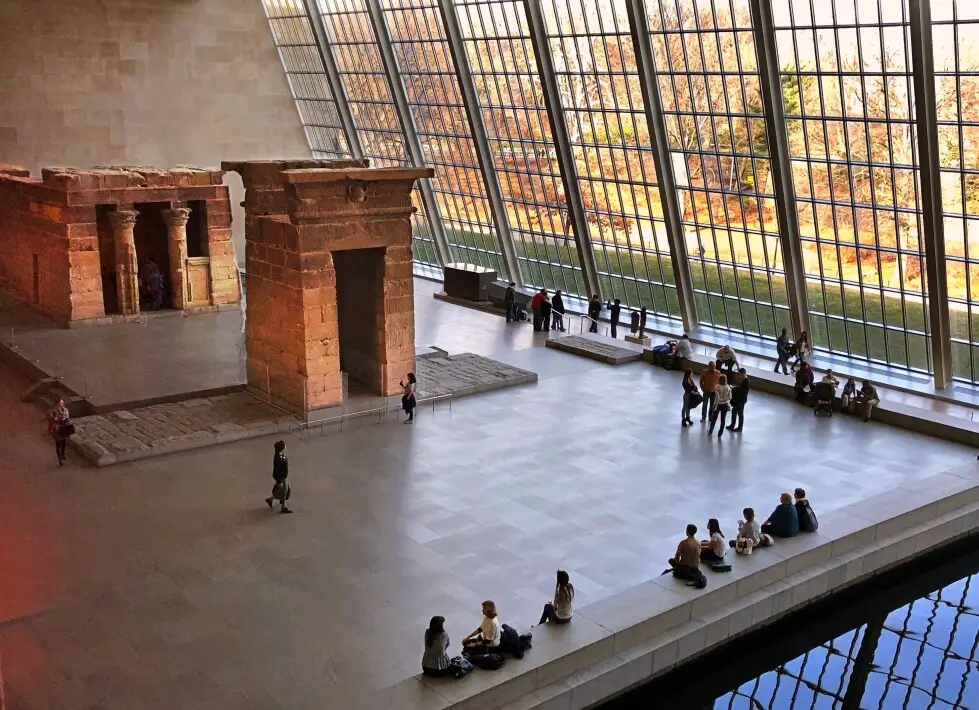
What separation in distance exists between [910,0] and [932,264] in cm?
491

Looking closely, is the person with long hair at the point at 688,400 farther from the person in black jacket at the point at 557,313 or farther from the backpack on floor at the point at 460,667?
the backpack on floor at the point at 460,667

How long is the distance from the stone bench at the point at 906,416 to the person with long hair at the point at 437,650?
37.7ft

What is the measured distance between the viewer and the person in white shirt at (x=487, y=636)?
9.92m

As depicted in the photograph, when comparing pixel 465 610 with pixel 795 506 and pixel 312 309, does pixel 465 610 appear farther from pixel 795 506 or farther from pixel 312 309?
pixel 312 309

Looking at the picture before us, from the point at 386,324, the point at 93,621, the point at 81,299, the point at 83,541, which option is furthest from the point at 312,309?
the point at 81,299

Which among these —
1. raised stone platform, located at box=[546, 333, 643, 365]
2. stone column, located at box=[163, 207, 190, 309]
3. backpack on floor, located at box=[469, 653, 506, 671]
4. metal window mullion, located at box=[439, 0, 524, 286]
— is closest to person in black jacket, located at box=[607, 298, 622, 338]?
raised stone platform, located at box=[546, 333, 643, 365]

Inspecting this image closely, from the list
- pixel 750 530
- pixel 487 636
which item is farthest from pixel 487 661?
pixel 750 530

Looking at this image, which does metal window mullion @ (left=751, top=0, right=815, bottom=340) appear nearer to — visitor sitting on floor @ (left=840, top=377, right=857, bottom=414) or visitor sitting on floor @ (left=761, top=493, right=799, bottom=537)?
visitor sitting on floor @ (left=840, top=377, right=857, bottom=414)

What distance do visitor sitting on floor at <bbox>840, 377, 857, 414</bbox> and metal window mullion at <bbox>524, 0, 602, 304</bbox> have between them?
9.72 m

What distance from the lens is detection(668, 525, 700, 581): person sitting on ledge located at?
37.8ft

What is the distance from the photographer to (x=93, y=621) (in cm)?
1124

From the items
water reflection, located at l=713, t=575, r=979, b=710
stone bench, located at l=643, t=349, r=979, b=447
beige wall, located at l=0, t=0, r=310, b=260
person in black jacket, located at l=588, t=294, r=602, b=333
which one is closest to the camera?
water reflection, located at l=713, t=575, r=979, b=710

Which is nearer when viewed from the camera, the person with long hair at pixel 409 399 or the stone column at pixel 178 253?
the person with long hair at pixel 409 399

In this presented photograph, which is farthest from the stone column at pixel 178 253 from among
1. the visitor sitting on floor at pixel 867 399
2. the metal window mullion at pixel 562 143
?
the visitor sitting on floor at pixel 867 399
